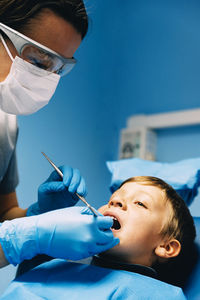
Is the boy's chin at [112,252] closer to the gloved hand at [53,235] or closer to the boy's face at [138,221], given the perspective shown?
the boy's face at [138,221]

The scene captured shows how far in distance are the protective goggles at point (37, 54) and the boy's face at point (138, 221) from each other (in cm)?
54

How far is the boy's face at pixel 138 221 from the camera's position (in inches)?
47.7

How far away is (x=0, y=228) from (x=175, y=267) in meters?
0.70

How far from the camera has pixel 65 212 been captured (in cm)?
105

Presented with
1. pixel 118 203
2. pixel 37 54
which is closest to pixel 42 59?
pixel 37 54

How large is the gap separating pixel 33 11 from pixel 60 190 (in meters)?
0.62

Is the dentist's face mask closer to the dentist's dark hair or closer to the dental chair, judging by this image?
the dentist's dark hair

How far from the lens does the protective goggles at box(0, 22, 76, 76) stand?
3.71 feet

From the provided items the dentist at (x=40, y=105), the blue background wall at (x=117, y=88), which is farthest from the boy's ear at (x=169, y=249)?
Answer: the blue background wall at (x=117, y=88)

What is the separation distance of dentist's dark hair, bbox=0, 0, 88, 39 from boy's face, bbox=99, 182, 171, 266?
0.65 metres

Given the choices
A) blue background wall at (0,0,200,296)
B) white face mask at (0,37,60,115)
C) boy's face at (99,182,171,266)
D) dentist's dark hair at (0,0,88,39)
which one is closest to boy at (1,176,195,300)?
boy's face at (99,182,171,266)

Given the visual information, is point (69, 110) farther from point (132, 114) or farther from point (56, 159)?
point (132, 114)

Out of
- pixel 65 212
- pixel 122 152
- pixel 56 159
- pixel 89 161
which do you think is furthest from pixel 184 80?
pixel 65 212

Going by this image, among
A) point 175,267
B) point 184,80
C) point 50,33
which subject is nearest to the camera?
point 50,33
